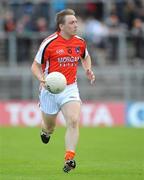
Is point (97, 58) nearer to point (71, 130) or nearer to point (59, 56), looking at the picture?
point (59, 56)

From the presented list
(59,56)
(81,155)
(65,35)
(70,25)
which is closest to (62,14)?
(70,25)

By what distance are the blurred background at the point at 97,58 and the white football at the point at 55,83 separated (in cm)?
1509

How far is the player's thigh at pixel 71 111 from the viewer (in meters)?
12.6

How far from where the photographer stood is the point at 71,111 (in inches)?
499

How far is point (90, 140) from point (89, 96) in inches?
281

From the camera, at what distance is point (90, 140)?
21.1m

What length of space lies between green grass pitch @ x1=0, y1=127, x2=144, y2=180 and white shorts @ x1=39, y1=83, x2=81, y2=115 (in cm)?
107

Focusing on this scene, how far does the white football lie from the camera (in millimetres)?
12344

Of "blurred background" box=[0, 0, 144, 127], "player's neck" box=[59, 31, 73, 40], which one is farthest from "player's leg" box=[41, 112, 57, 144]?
"blurred background" box=[0, 0, 144, 127]

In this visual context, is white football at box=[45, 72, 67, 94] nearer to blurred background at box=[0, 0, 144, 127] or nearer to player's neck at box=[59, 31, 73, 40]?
player's neck at box=[59, 31, 73, 40]

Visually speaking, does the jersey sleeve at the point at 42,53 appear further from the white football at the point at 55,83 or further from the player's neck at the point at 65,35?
the white football at the point at 55,83

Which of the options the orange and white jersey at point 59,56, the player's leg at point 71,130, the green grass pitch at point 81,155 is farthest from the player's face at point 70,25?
the green grass pitch at point 81,155

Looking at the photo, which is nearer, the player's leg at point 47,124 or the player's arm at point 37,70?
the player's arm at point 37,70

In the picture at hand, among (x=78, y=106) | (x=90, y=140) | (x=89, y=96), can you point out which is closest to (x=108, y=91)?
(x=89, y=96)
